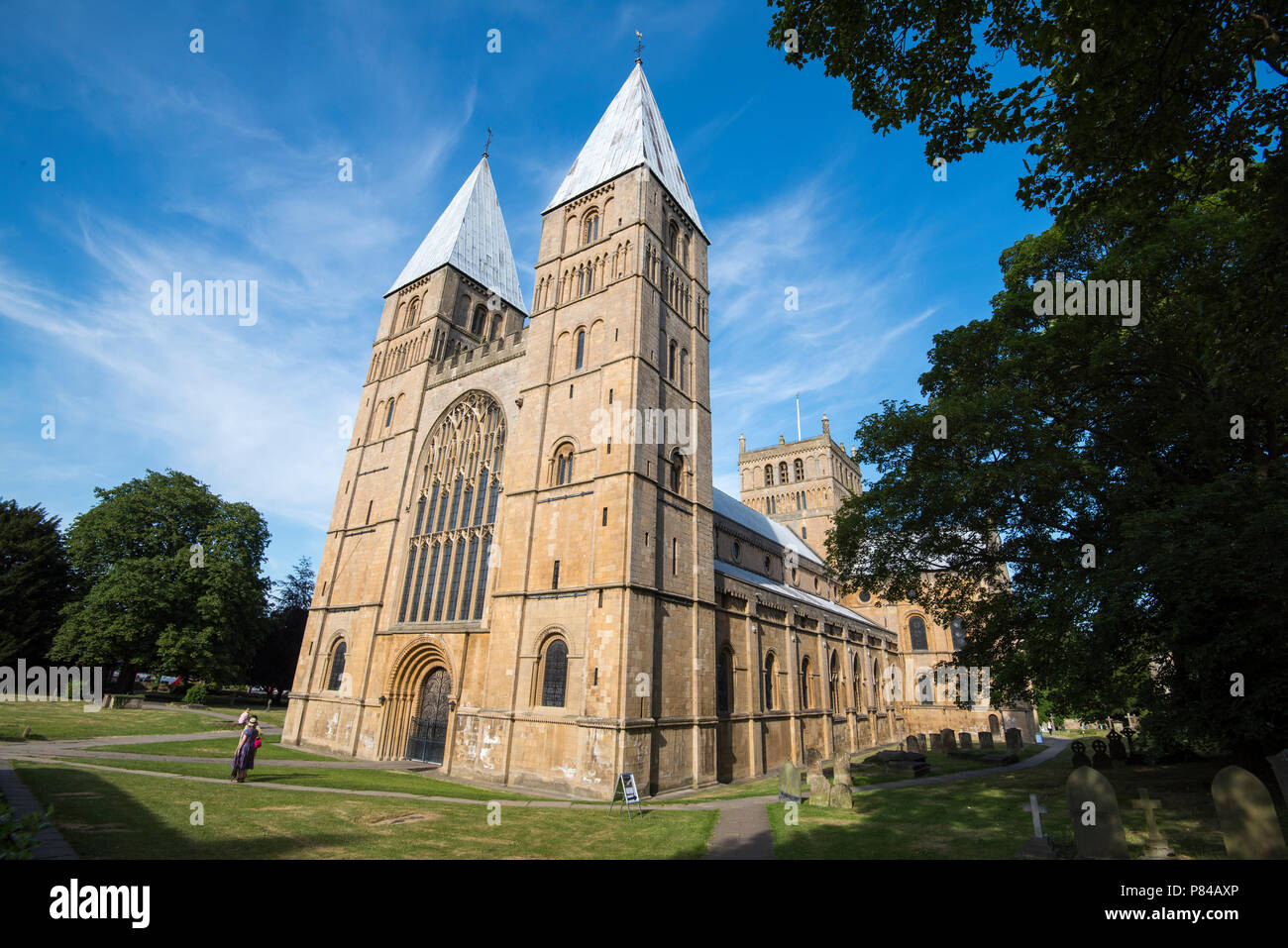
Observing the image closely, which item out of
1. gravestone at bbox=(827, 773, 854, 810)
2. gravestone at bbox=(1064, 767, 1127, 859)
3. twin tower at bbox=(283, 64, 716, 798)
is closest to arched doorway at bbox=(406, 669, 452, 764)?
twin tower at bbox=(283, 64, 716, 798)

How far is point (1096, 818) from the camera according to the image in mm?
8617

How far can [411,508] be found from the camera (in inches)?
1112

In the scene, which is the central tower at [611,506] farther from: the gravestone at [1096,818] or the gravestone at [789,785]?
the gravestone at [1096,818]

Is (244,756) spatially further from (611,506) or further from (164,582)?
(164,582)

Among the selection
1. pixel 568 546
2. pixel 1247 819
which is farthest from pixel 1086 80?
pixel 568 546

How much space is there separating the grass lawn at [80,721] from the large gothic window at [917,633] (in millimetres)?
47532

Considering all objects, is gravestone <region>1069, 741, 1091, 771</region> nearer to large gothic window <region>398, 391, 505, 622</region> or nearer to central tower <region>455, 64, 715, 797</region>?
central tower <region>455, 64, 715, 797</region>

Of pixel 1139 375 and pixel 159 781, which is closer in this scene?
pixel 159 781

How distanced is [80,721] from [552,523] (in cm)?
2342

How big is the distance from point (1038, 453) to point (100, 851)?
62.0 ft

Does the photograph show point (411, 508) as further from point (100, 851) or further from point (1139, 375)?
point (1139, 375)
